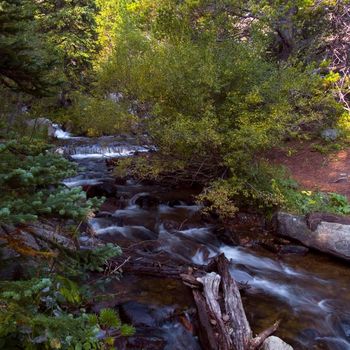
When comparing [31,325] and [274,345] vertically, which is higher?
[31,325]

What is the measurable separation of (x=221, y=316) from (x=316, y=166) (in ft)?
26.9

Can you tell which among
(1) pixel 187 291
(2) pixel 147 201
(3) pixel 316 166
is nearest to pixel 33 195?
(1) pixel 187 291

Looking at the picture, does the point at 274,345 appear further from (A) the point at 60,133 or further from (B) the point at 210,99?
(A) the point at 60,133

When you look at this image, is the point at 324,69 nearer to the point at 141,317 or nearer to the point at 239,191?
the point at 239,191

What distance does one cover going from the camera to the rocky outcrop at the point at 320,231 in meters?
8.15

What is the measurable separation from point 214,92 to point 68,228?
6.05 metres

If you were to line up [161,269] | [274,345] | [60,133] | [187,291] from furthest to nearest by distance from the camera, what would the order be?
[60,133], [161,269], [187,291], [274,345]

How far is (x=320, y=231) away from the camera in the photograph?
8500mm

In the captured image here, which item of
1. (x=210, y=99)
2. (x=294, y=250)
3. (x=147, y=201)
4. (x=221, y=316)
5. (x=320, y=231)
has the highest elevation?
(x=210, y=99)

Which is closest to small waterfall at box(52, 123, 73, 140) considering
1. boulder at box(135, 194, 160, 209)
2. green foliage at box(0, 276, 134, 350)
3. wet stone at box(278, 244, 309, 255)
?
boulder at box(135, 194, 160, 209)

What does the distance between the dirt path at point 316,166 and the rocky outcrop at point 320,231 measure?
1.85 m

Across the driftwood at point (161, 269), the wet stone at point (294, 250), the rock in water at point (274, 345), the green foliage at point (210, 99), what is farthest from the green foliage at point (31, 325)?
the wet stone at point (294, 250)

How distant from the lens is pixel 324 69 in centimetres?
1407

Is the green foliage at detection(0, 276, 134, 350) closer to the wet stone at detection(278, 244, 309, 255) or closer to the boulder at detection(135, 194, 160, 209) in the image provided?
the wet stone at detection(278, 244, 309, 255)
